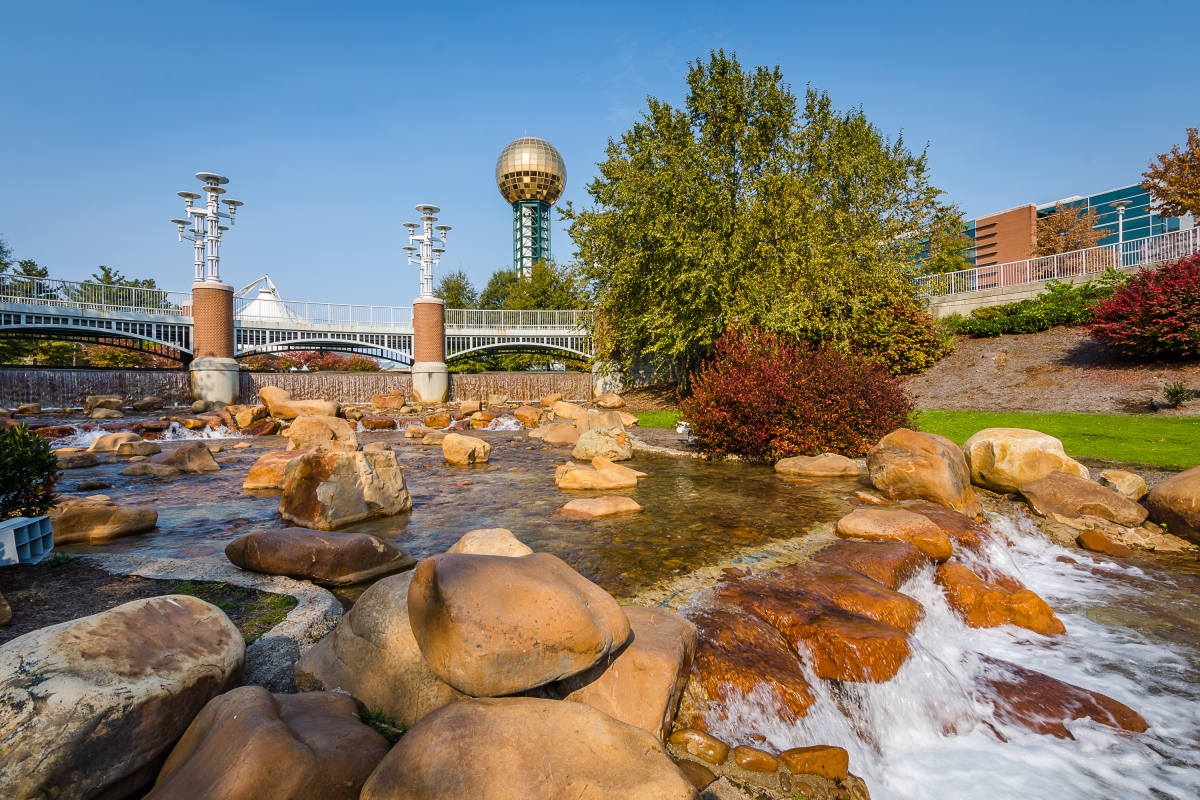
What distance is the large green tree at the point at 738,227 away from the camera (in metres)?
21.1

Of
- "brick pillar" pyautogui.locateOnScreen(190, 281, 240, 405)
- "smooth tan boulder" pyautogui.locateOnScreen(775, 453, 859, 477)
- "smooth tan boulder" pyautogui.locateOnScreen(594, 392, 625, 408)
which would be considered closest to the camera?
"smooth tan boulder" pyautogui.locateOnScreen(775, 453, 859, 477)

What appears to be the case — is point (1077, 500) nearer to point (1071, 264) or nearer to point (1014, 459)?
point (1014, 459)

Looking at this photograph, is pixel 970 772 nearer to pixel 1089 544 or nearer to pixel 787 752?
pixel 787 752

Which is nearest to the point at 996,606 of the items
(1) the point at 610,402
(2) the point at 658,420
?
(2) the point at 658,420

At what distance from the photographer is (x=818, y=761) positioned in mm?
3309

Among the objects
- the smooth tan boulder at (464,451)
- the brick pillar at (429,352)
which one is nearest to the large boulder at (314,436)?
the smooth tan boulder at (464,451)

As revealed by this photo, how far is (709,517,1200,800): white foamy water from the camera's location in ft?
11.7

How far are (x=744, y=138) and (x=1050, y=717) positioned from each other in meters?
22.7

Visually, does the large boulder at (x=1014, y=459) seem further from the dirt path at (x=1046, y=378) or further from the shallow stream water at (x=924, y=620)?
the dirt path at (x=1046, y=378)

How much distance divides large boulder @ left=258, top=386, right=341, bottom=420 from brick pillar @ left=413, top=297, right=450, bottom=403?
36.5 ft

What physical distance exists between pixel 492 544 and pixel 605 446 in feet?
28.3

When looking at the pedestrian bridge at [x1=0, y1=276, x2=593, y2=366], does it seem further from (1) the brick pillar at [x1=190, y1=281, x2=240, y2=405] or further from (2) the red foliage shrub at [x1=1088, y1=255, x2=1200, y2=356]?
(2) the red foliage shrub at [x1=1088, y1=255, x2=1200, y2=356]

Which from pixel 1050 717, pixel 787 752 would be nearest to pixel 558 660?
pixel 787 752

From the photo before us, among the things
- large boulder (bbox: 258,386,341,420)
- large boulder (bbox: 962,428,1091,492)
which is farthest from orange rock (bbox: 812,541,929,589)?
large boulder (bbox: 258,386,341,420)
